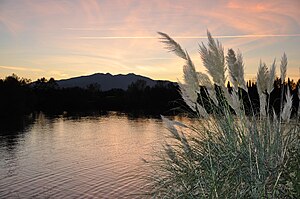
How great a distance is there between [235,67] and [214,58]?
0.98 ft

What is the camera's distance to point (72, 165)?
14.5m


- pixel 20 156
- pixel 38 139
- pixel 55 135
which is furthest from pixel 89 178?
pixel 55 135

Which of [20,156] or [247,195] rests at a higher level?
[247,195]

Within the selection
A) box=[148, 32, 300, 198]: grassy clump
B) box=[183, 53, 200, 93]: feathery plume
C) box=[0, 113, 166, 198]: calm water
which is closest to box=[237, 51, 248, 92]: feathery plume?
box=[148, 32, 300, 198]: grassy clump

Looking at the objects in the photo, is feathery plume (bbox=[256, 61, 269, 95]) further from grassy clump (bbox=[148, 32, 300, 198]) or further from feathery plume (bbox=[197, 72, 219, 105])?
feathery plume (bbox=[197, 72, 219, 105])

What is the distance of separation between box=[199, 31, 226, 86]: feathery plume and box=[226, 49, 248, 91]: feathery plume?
166 millimetres

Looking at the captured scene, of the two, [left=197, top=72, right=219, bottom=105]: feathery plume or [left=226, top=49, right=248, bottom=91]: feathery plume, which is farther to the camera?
[left=197, top=72, right=219, bottom=105]: feathery plume

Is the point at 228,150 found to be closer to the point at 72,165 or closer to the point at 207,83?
the point at 207,83

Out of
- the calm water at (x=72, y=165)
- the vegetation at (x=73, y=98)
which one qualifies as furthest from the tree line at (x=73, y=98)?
the calm water at (x=72, y=165)

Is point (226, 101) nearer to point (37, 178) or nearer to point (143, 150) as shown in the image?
point (37, 178)

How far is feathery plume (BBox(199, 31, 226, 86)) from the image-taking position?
120 inches

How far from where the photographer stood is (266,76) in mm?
3385

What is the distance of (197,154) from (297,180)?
1086 mm

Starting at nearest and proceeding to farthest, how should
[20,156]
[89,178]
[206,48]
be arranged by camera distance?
1. [206,48]
2. [89,178]
3. [20,156]
